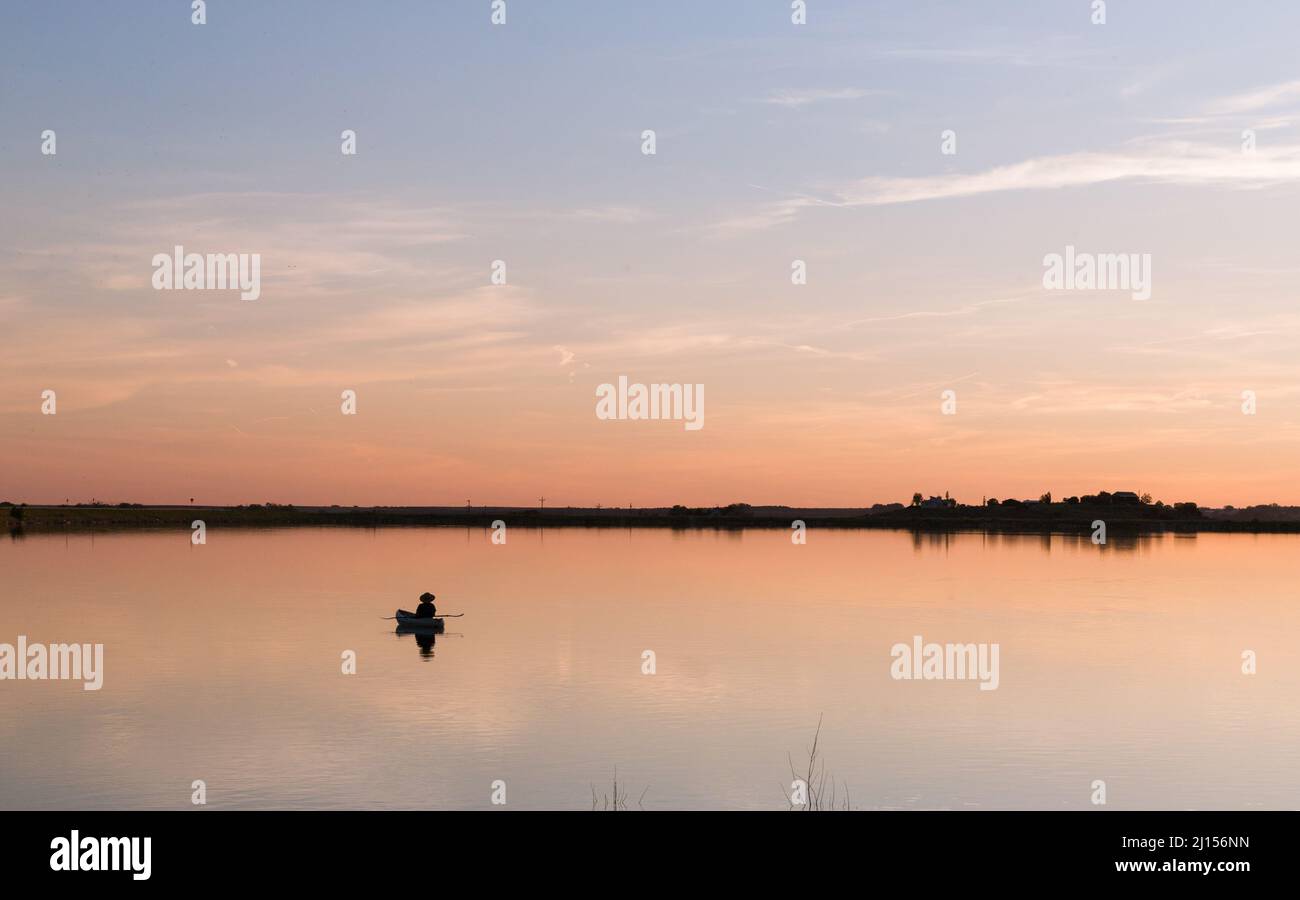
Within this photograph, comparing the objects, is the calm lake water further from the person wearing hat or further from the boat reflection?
the person wearing hat

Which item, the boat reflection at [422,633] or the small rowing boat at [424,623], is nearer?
the boat reflection at [422,633]

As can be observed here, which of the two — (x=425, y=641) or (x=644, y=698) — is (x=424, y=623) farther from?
(x=644, y=698)

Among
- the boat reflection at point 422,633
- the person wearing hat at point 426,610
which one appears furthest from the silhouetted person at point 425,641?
the person wearing hat at point 426,610

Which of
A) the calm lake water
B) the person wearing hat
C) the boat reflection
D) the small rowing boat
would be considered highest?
the person wearing hat

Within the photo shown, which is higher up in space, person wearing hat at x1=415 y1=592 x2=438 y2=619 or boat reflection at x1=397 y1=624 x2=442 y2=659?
person wearing hat at x1=415 y1=592 x2=438 y2=619

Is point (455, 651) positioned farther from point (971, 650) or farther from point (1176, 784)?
point (1176, 784)

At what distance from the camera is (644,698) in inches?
1468

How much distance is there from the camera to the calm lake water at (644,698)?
26.6m

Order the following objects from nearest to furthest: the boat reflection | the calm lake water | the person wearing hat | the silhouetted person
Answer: the calm lake water
the silhouetted person
the boat reflection
the person wearing hat

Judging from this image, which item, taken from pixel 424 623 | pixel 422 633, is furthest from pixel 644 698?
pixel 422 633

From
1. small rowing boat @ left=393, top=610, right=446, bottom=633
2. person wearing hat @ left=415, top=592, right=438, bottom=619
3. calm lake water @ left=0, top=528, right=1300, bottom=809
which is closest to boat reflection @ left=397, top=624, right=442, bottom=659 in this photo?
small rowing boat @ left=393, top=610, right=446, bottom=633

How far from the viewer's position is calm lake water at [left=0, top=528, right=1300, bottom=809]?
2656 centimetres

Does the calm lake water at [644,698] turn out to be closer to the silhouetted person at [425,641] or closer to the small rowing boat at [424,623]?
the silhouetted person at [425,641]
